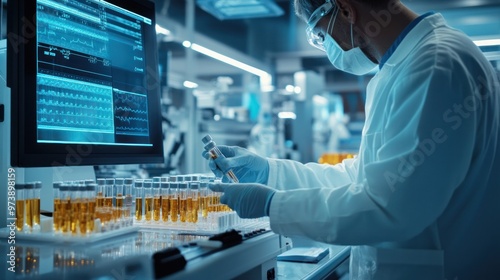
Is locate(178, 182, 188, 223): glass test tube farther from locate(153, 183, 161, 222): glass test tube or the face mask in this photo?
the face mask

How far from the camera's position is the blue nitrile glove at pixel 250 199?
118cm

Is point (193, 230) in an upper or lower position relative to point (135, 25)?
lower

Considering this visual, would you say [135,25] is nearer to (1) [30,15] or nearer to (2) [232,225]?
(1) [30,15]

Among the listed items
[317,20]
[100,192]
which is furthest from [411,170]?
[100,192]

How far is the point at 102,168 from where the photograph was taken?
246 cm

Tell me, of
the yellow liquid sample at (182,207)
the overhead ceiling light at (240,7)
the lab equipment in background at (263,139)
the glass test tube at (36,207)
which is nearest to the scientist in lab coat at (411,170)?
the yellow liquid sample at (182,207)

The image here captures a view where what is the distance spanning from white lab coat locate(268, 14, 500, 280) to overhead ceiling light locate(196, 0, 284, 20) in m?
3.11

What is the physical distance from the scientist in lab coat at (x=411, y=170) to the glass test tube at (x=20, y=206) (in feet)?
1.56

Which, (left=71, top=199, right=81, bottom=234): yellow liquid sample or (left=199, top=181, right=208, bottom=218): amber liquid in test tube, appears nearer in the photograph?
(left=71, top=199, right=81, bottom=234): yellow liquid sample

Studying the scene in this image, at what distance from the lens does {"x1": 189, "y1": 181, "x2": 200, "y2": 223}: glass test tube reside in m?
1.28

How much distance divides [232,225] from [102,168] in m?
1.39

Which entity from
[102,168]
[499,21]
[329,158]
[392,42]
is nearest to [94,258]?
[392,42]

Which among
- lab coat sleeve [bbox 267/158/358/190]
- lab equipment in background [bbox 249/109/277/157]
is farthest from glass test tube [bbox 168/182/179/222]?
lab equipment in background [bbox 249/109/277/157]

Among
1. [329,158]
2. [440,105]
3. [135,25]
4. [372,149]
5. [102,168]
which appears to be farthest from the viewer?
[329,158]
